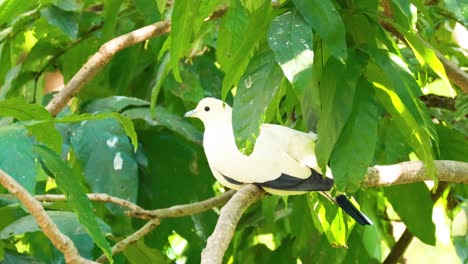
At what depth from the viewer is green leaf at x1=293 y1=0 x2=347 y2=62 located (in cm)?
147

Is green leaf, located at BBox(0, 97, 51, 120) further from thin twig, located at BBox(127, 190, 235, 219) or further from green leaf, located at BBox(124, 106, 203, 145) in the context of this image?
green leaf, located at BBox(124, 106, 203, 145)

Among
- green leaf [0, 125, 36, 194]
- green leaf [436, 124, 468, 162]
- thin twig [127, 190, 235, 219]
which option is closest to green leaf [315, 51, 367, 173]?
green leaf [0, 125, 36, 194]

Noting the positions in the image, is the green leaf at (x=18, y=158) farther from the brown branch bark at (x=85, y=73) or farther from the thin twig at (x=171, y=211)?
the brown branch bark at (x=85, y=73)

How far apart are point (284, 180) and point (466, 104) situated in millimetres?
711

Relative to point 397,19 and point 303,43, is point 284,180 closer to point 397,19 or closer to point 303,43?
point 397,19

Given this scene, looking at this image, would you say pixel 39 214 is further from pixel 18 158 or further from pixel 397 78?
pixel 397 78

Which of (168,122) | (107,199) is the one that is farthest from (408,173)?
(168,122)

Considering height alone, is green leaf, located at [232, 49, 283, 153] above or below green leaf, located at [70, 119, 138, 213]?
above

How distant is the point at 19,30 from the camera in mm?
2941

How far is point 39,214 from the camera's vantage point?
1.43 metres

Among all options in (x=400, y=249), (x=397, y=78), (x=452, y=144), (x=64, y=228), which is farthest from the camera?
(x=400, y=249)

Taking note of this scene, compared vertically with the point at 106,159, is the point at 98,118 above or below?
above

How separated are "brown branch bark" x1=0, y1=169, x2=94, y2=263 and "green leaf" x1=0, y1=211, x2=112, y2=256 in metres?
0.44

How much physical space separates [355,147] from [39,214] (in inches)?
20.0
